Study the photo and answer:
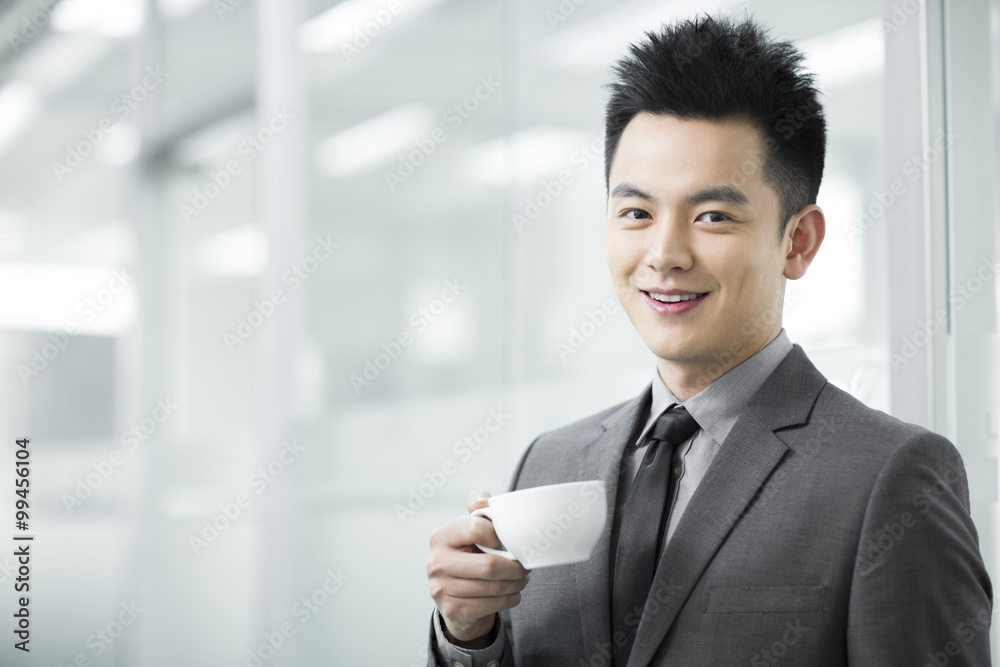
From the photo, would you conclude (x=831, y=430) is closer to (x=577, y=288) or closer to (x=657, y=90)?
(x=657, y=90)

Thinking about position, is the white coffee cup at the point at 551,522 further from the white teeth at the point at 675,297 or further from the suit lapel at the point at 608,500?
the white teeth at the point at 675,297

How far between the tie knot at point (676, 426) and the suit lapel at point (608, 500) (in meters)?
0.09

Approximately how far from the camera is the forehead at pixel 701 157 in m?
1.05

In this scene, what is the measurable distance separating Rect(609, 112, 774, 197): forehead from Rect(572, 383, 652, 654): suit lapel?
0.33 meters

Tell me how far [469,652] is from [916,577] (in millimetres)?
539

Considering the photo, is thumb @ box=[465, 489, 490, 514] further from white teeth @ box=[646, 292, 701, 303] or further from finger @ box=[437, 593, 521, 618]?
white teeth @ box=[646, 292, 701, 303]

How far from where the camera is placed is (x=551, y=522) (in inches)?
36.3

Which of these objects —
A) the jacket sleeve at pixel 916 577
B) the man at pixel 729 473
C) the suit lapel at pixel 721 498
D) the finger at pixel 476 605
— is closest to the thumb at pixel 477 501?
the man at pixel 729 473

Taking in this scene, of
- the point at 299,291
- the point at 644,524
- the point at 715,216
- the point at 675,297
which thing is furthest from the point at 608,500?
the point at 299,291

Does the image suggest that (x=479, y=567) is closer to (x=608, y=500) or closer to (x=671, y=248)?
(x=608, y=500)

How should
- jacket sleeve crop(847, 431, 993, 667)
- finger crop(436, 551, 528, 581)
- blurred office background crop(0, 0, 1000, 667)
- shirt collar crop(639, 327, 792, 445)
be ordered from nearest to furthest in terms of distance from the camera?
1. jacket sleeve crop(847, 431, 993, 667)
2. finger crop(436, 551, 528, 581)
3. shirt collar crop(639, 327, 792, 445)
4. blurred office background crop(0, 0, 1000, 667)

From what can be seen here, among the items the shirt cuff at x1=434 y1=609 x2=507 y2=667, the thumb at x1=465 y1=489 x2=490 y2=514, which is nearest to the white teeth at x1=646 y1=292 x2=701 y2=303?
the thumb at x1=465 y1=489 x2=490 y2=514

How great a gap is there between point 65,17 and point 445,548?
118 inches

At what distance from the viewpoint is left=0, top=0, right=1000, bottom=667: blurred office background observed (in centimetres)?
240
